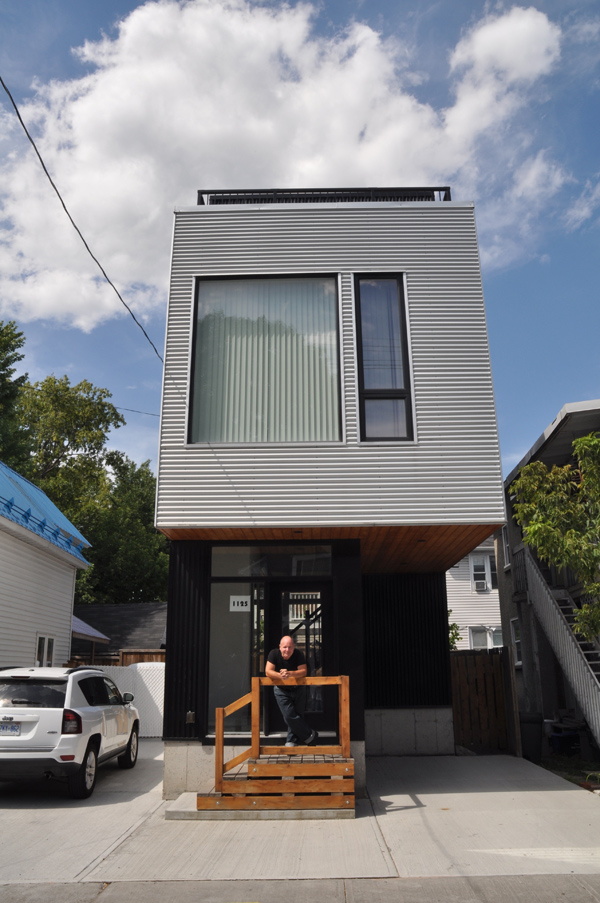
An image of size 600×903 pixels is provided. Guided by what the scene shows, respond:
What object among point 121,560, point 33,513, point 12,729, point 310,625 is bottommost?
point 12,729

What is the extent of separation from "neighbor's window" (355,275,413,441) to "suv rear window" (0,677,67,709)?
5.08 m

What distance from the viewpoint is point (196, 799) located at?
26.7ft

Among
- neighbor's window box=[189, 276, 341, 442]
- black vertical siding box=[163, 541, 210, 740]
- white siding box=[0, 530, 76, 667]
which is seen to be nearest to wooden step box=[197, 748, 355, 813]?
black vertical siding box=[163, 541, 210, 740]

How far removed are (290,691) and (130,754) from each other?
15.5ft

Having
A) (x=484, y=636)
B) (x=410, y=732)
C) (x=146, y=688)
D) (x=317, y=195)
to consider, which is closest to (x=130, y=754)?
(x=410, y=732)

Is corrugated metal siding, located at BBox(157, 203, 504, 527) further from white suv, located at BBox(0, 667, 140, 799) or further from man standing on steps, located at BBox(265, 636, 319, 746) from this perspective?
white suv, located at BBox(0, 667, 140, 799)

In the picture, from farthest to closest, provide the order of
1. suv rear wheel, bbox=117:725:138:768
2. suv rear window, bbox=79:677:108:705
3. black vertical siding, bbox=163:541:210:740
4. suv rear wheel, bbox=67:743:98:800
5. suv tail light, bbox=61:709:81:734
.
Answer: suv rear wheel, bbox=117:725:138:768
suv rear window, bbox=79:677:108:705
black vertical siding, bbox=163:541:210:740
suv rear wheel, bbox=67:743:98:800
suv tail light, bbox=61:709:81:734

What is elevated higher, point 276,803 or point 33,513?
point 33,513

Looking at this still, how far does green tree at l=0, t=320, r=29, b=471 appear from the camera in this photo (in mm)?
27672

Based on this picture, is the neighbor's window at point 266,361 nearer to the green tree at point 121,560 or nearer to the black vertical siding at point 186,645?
the black vertical siding at point 186,645

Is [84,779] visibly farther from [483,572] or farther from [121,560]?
[121,560]

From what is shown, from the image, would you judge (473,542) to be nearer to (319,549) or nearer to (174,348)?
(319,549)

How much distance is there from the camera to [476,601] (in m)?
32.0

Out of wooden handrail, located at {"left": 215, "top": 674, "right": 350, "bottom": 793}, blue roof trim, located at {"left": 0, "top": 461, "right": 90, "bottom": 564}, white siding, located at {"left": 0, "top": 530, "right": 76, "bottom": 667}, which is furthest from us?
white siding, located at {"left": 0, "top": 530, "right": 76, "bottom": 667}
